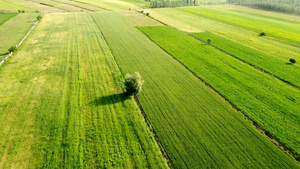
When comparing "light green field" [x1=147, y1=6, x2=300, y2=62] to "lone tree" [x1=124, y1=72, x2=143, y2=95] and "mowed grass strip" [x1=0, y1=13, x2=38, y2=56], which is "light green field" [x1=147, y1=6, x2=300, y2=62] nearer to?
"lone tree" [x1=124, y1=72, x2=143, y2=95]

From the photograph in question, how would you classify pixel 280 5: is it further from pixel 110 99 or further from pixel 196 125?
pixel 110 99

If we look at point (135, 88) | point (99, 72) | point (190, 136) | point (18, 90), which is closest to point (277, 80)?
point (190, 136)

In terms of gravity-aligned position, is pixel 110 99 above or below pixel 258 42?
below

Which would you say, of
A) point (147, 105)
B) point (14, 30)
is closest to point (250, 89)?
point (147, 105)

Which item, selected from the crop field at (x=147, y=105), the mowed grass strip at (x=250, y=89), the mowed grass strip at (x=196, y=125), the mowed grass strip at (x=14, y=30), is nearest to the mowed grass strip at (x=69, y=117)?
the crop field at (x=147, y=105)

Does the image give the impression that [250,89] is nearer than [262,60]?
Yes

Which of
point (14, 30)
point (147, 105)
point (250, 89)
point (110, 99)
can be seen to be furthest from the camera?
point (14, 30)
